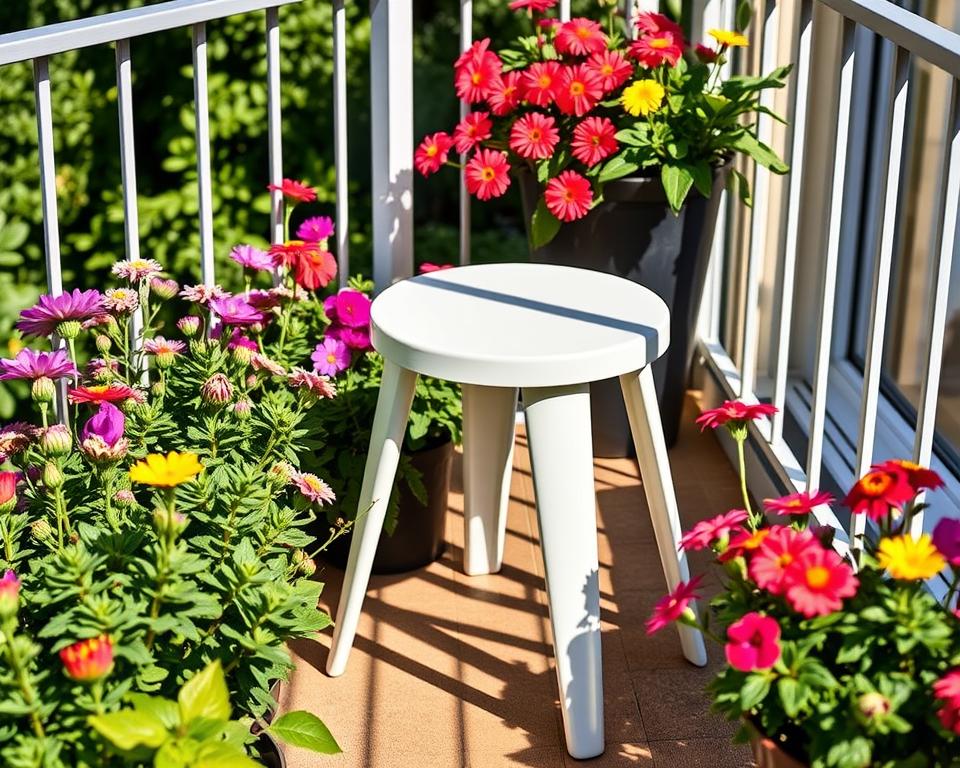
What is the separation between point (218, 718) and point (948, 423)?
2016mm

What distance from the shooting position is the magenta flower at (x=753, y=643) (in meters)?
1.48

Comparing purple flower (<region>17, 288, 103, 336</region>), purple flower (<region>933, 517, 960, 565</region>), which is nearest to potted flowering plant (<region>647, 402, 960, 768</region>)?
purple flower (<region>933, 517, 960, 565</region>)

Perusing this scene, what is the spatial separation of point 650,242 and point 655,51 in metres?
0.37

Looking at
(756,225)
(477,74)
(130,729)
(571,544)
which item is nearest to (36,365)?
(130,729)

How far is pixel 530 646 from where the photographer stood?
2.35 m

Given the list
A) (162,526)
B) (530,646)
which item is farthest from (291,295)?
(162,526)

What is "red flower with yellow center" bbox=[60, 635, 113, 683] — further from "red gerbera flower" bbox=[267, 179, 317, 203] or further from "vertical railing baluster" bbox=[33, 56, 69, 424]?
"red gerbera flower" bbox=[267, 179, 317, 203]

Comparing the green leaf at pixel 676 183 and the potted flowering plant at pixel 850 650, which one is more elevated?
the green leaf at pixel 676 183

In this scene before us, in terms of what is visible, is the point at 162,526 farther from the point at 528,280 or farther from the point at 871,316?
the point at 871,316

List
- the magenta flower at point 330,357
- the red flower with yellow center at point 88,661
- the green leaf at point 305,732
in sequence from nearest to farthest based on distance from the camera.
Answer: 1. the red flower with yellow center at point 88,661
2. the green leaf at point 305,732
3. the magenta flower at point 330,357

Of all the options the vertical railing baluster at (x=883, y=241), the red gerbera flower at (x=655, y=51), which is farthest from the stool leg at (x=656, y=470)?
the red gerbera flower at (x=655, y=51)

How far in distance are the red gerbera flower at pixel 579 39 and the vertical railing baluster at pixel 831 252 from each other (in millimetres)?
589

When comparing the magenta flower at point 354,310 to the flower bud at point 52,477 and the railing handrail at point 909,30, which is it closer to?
the flower bud at point 52,477

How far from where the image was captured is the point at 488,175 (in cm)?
265
